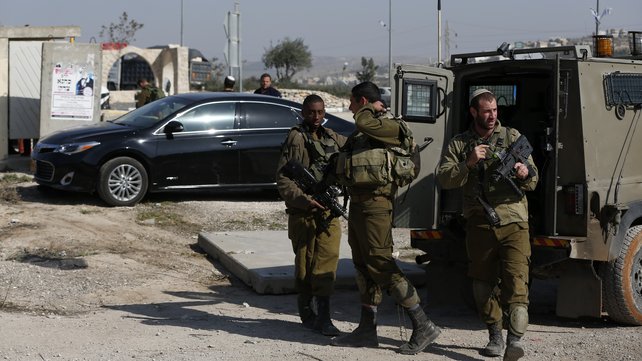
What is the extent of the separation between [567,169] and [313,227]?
1912 millimetres

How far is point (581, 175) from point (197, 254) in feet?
15.6

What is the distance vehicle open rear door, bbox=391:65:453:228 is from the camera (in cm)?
739

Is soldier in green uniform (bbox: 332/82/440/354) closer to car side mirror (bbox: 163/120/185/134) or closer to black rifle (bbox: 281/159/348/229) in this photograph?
black rifle (bbox: 281/159/348/229)

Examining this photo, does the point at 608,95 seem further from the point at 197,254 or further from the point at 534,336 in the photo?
the point at 197,254

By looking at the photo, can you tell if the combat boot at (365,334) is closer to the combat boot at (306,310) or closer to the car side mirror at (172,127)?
the combat boot at (306,310)

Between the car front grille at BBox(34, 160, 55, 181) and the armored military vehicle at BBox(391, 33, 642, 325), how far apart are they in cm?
→ 609

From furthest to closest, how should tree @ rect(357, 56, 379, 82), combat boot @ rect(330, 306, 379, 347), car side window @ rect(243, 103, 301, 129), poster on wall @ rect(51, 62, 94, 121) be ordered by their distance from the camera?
tree @ rect(357, 56, 379, 82) → poster on wall @ rect(51, 62, 94, 121) → car side window @ rect(243, 103, 301, 129) → combat boot @ rect(330, 306, 379, 347)

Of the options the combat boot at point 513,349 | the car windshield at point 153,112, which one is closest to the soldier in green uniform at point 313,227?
the combat boot at point 513,349

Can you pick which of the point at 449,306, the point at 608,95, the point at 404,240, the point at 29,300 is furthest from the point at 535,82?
the point at 29,300

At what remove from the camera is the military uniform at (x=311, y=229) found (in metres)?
7.08

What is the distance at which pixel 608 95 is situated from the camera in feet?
23.7

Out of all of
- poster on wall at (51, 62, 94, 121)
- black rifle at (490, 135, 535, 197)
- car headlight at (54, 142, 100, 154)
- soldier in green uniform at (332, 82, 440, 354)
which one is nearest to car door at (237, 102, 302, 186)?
car headlight at (54, 142, 100, 154)

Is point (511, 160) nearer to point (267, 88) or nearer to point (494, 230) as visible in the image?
point (494, 230)

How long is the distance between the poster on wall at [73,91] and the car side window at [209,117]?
318cm
